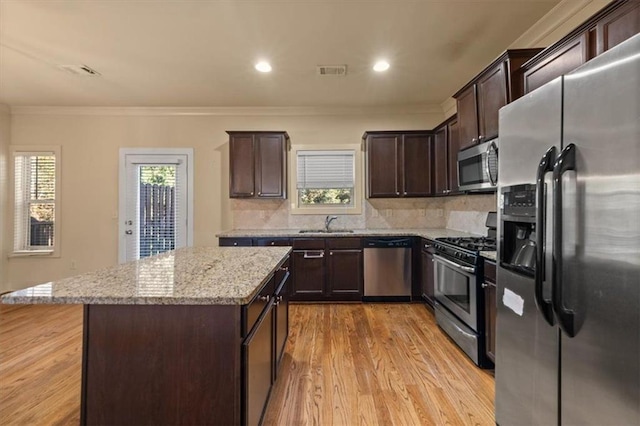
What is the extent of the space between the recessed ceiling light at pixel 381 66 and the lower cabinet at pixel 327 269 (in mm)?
1986

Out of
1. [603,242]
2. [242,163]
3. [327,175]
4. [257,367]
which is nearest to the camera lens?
[603,242]

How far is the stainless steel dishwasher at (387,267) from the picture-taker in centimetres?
392

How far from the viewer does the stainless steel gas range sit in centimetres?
238

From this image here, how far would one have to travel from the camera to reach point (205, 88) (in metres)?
3.87

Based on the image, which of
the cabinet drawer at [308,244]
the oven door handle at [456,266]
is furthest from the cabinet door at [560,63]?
the cabinet drawer at [308,244]

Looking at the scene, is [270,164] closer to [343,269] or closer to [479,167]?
[343,269]

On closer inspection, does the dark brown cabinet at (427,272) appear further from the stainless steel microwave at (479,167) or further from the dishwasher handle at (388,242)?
the stainless steel microwave at (479,167)

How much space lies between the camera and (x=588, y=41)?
164 centimetres

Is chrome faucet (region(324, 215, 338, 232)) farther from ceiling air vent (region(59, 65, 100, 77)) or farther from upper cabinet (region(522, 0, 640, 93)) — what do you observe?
ceiling air vent (region(59, 65, 100, 77))

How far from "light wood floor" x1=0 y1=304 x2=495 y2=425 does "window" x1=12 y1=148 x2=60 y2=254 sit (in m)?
1.56

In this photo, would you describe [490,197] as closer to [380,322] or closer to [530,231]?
[380,322]

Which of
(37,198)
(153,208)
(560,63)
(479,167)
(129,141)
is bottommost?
(153,208)

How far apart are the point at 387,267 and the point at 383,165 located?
1404 mm

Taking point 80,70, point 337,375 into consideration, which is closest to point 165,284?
point 337,375
